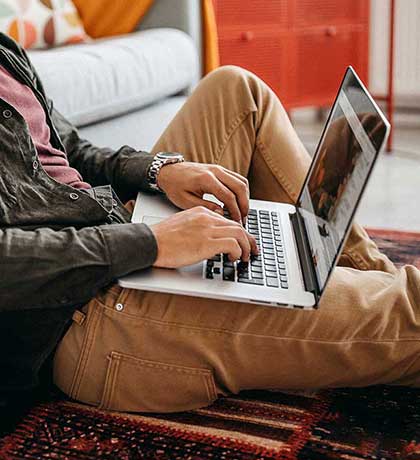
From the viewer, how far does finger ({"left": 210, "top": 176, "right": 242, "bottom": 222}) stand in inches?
46.7

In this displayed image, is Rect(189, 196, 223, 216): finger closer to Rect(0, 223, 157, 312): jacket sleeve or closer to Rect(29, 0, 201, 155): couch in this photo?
Rect(0, 223, 157, 312): jacket sleeve

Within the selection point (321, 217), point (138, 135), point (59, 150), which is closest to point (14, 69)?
point (59, 150)

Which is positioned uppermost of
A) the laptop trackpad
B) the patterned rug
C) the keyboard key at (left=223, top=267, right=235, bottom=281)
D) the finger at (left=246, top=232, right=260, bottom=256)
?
the finger at (left=246, top=232, right=260, bottom=256)

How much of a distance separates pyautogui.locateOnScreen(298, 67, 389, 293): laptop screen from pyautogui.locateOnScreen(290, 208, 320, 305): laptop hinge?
0.03ft

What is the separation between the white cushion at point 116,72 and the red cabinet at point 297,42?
48cm

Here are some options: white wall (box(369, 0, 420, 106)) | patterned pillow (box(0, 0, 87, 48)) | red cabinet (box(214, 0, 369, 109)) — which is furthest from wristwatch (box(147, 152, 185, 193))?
white wall (box(369, 0, 420, 106))

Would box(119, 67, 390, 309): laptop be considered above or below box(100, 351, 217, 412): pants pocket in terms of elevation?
above

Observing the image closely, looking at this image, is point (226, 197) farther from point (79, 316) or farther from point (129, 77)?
point (129, 77)

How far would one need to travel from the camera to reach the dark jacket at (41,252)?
0.96 m

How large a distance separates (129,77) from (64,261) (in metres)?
1.20

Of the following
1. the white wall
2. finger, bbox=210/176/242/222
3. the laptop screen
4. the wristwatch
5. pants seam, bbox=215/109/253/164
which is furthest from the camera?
the white wall

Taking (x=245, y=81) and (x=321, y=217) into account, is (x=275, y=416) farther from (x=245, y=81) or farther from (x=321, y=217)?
(x=245, y=81)

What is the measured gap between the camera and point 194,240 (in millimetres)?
999

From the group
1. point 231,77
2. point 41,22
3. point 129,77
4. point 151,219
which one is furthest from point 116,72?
point 151,219
